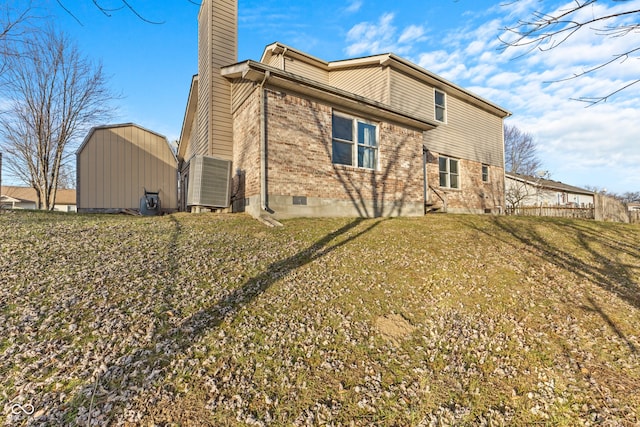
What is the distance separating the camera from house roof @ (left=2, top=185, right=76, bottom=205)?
101 feet

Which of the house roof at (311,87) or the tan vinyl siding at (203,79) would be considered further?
the tan vinyl siding at (203,79)

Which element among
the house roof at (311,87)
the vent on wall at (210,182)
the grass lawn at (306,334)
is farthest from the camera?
the vent on wall at (210,182)

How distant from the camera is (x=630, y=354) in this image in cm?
318

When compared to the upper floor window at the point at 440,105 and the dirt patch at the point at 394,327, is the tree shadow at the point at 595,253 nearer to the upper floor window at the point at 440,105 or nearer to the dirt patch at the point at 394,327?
the dirt patch at the point at 394,327

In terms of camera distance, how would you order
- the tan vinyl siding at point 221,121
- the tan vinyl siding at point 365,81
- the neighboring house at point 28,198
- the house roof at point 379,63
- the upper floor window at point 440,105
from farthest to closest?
the neighboring house at point 28,198
the upper floor window at point 440,105
the tan vinyl siding at point 365,81
the house roof at point 379,63
the tan vinyl siding at point 221,121

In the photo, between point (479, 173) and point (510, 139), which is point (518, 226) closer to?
point (479, 173)

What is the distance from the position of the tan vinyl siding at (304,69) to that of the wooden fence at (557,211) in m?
12.8

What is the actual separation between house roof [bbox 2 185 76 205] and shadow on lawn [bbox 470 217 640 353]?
127 ft

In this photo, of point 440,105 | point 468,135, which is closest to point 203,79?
point 440,105

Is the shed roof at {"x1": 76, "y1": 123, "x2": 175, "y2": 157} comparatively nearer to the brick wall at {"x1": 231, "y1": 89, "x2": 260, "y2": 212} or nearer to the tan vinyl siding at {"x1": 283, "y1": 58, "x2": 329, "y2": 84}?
the brick wall at {"x1": 231, "y1": 89, "x2": 260, "y2": 212}

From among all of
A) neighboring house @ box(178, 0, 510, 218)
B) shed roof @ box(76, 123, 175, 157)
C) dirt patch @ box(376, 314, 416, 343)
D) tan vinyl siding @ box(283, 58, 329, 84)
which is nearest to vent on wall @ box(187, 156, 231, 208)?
neighboring house @ box(178, 0, 510, 218)

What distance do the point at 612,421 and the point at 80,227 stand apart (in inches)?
344

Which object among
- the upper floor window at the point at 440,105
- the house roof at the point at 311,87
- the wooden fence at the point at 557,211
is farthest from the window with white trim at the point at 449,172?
the wooden fence at the point at 557,211

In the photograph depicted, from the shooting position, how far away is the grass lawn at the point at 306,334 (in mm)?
2354
